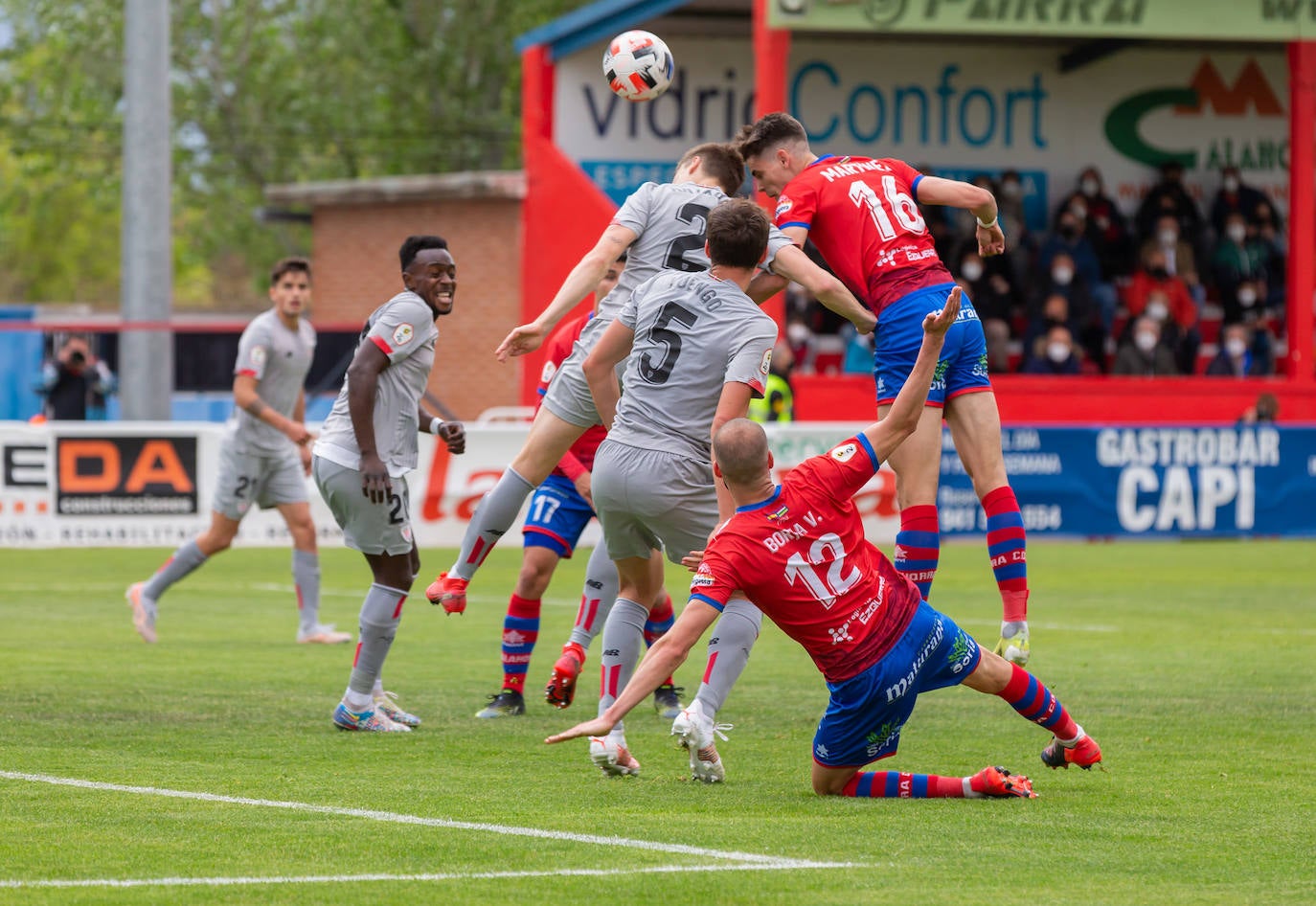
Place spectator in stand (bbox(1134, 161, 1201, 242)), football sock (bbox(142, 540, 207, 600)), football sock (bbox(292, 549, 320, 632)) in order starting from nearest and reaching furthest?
football sock (bbox(142, 540, 207, 600)) < football sock (bbox(292, 549, 320, 632)) < spectator in stand (bbox(1134, 161, 1201, 242))

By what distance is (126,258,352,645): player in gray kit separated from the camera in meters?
11.9

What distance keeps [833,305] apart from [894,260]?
2.65ft

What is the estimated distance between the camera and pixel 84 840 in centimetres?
590

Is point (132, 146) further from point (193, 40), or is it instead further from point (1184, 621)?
point (193, 40)

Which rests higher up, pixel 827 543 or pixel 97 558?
pixel 827 543

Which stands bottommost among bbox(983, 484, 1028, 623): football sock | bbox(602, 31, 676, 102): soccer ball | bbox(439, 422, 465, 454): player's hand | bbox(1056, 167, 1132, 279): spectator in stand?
bbox(983, 484, 1028, 623): football sock

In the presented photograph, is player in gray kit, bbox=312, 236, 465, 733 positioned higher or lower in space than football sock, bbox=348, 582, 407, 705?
higher

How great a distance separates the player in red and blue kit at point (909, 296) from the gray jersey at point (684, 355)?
107 cm

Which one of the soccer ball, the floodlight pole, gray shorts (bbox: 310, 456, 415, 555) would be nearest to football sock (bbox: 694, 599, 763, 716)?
gray shorts (bbox: 310, 456, 415, 555)

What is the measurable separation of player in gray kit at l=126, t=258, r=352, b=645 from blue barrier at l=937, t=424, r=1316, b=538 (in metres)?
9.96

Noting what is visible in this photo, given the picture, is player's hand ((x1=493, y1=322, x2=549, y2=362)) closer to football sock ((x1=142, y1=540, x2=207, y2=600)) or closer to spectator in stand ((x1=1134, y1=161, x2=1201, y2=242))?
football sock ((x1=142, y1=540, x2=207, y2=600))

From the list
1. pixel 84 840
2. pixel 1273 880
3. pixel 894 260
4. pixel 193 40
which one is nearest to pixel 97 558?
pixel 894 260

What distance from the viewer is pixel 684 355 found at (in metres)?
7.42

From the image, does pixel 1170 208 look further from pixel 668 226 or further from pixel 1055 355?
Answer: pixel 668 226
